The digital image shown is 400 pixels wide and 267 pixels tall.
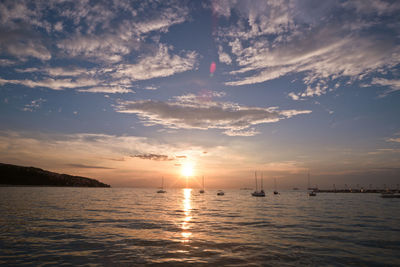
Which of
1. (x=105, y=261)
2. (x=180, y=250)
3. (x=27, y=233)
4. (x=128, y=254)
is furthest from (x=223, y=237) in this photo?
(x=27, y=233)

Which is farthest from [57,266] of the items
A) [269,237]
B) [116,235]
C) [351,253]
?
[351,253]

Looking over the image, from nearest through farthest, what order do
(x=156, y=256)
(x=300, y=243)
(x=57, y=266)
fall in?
(x=57, y=266), (x=156, y=256), (x=300, y=243)

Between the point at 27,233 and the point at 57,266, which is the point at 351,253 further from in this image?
the point at 27,233

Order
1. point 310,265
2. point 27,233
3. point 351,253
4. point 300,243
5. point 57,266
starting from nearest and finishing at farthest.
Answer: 1. point 57,266
2. point 310,265
3. point 351,253
4. point 300,243
5. point 27,233

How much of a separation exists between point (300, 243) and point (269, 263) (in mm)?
7768

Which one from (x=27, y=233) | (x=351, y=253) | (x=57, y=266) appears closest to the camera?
(x=57, y=266)

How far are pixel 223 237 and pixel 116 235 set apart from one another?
1109cm

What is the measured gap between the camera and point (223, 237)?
24.2 m

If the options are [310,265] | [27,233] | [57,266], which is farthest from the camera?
[27,233]

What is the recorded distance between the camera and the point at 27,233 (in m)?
23.8

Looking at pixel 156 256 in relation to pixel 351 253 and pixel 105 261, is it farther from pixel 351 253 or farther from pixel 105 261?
pixel 351 253

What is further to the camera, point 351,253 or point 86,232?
point 86,232

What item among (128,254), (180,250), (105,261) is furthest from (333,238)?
(105,261)

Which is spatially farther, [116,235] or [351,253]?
[116,235]
